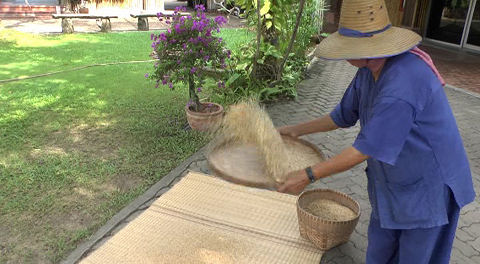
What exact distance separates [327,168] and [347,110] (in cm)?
45

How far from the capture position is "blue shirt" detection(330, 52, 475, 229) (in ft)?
4.84

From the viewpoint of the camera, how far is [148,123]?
4695mm

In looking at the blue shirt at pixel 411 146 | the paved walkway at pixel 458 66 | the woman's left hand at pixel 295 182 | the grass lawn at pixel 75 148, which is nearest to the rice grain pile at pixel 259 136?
the woman's left hand at pixel 295 182

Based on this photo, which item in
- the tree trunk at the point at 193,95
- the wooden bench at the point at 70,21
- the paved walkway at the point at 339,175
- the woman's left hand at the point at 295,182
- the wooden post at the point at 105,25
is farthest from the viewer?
the wooden post at the point at 105,25

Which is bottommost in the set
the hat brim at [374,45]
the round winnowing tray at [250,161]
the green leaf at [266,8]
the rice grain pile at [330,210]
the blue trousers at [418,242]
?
the rice grain pile at [330,210]

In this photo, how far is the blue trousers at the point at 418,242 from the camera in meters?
1.72

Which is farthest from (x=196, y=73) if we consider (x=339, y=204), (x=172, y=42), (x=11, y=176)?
(x=339, y=204)

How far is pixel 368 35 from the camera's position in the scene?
1.57 metres

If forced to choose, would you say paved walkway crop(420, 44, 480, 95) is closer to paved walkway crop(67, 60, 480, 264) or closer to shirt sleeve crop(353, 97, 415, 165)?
paved walkway crop(67, 60, 480, 264)

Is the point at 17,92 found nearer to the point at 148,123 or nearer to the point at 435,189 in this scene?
the point at 148,123

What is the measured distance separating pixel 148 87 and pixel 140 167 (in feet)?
9.01

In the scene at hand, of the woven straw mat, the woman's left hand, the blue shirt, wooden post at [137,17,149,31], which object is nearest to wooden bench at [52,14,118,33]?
wooden post at [137,17,149,31]

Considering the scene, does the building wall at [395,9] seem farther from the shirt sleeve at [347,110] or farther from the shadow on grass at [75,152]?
the shirt sleeve at [347,110]

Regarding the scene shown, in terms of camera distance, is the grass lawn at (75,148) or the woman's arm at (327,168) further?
the grass lawn at (75,148)
